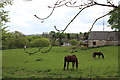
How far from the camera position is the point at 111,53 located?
52.0 feet

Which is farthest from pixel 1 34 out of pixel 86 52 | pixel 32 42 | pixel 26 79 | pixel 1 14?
pixel 86 52

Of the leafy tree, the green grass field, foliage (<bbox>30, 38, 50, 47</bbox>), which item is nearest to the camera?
foliage (<bbox>30, 38, 50, 47</bbox>)

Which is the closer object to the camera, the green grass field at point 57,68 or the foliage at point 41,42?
the foliage at point 41,42

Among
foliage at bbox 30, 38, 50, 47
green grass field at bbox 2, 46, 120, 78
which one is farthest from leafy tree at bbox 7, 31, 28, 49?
green grass field at bbox 2, 46, 120, 78

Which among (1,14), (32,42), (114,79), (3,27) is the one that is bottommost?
(114,79)

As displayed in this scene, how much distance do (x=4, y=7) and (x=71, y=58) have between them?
164 inches

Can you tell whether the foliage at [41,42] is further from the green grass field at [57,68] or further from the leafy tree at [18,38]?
the leafy tree at [18,38]

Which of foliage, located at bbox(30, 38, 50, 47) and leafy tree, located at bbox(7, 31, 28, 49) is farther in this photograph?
leafy tree, located at bbox(7, 31, 28, 49)

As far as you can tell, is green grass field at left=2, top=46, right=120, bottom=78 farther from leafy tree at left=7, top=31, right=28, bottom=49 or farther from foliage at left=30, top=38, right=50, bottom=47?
leafy tree at left=7, top=31, right=28, bottom=49

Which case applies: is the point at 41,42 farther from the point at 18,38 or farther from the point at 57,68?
the point at 18,38

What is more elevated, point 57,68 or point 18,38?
point 18,38

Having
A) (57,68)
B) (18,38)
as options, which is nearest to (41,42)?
(57,68)

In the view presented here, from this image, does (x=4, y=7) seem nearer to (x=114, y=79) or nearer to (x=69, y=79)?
(x=69, y=79)

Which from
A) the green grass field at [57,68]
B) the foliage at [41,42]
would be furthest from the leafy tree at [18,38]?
the green grass field at [57,68]
